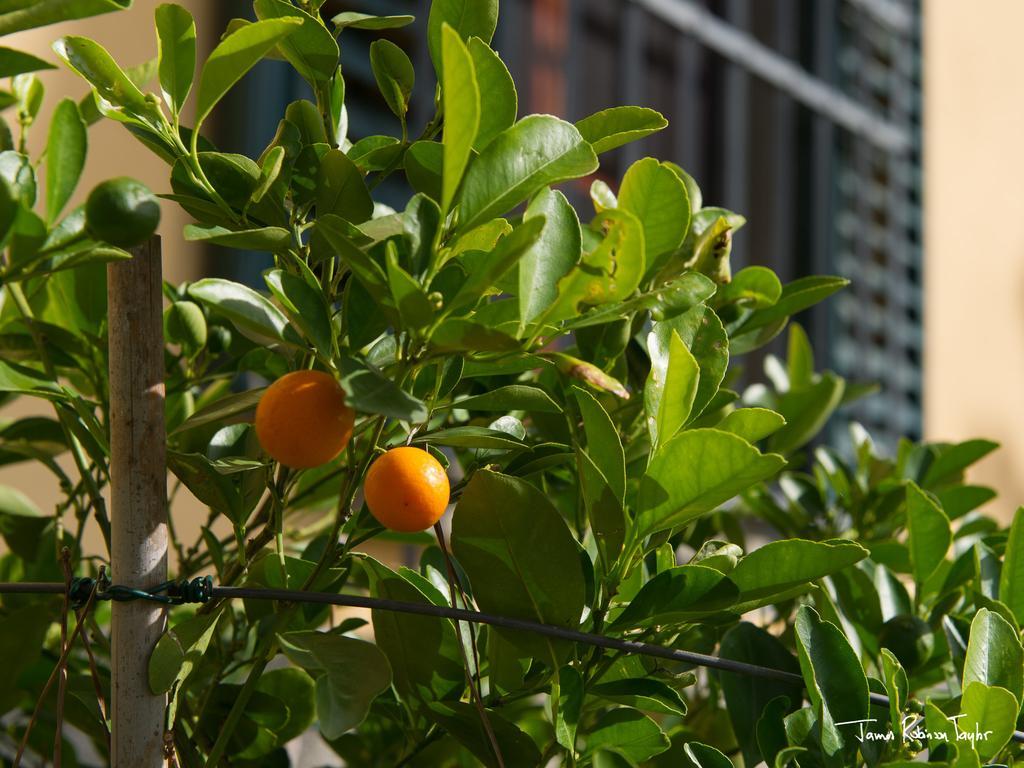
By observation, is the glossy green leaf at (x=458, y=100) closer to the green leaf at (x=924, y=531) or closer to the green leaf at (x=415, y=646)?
the green leaf at (x=415, y=646)

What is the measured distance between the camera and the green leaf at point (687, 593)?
0.47 m

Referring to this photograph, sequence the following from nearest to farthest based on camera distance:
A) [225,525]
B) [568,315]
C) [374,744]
Result: [568,315] < [374,744] < [225,525]

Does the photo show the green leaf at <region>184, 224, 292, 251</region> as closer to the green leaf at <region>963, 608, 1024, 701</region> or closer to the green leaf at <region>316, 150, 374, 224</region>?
the green leaf at <region>316, 150, 374, 224</region>

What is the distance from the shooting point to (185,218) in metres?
1.58

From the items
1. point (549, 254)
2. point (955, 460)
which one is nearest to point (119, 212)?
point (549, 254)

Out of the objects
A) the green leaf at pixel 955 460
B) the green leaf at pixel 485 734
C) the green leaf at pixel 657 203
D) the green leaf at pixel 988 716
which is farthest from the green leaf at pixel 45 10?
the green leaf at pixel 955 460

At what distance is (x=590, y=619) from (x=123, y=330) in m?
0.24

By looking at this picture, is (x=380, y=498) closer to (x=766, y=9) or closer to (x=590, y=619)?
(x=590, y=619)

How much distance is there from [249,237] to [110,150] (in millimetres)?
1209

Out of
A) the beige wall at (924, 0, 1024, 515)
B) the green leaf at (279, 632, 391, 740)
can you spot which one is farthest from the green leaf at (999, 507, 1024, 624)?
the beige wall at (924, 0, 1024, 515)

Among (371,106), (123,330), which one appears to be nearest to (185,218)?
(371,106)

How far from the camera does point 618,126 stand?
49 cm

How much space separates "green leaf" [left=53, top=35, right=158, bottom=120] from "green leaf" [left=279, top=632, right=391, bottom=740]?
9.0 inches

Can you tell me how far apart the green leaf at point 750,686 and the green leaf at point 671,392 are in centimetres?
14
